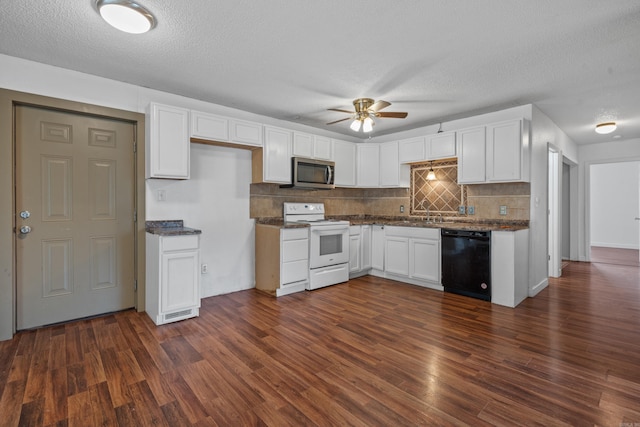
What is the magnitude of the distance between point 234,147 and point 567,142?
5654 mm

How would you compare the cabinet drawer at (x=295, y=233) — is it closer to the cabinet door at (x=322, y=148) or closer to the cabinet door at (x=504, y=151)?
the cabinet door at (x=322, y=148)

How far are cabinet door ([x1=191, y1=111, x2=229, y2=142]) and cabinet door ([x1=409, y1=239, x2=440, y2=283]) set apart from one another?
286 centimetres

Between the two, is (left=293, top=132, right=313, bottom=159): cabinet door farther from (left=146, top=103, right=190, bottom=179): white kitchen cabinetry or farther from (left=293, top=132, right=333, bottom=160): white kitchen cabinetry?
(left=146, top=103, right=190, bottom=179): white kitchen cabinetry

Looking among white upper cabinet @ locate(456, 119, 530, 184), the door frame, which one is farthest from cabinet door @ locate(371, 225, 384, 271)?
the door frame

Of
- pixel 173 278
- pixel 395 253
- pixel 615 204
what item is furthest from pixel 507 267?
pixel 615 204

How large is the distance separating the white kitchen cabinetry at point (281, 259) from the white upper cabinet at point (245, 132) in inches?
43.3

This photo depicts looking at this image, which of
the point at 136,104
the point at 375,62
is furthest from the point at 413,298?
the point at 136,104

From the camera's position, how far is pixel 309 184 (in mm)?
4430

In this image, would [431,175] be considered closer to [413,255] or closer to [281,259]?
[413,255]

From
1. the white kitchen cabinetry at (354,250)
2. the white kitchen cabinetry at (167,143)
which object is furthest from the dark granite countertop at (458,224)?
the white kitchen cabinetry at (167,143)

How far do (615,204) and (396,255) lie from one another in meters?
7.24

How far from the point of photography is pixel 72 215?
3.01 metres

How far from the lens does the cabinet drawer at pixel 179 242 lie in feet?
9.78

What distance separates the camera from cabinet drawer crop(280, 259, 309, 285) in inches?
154
